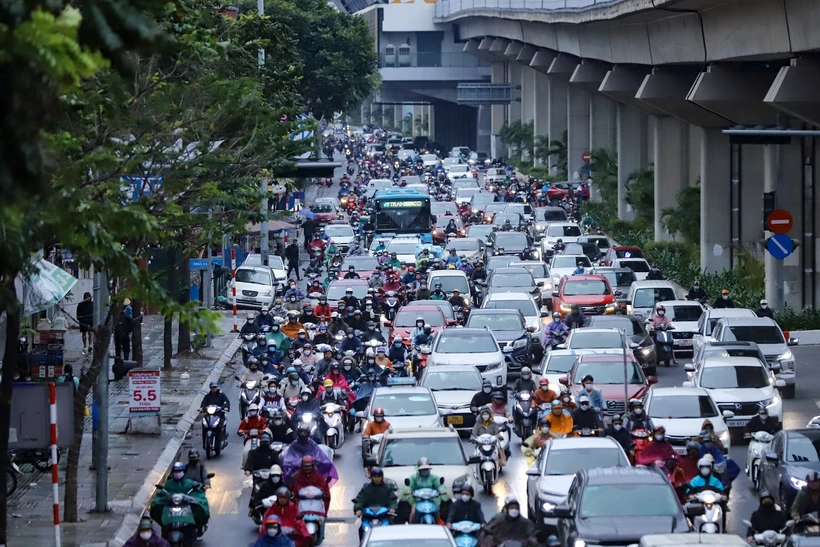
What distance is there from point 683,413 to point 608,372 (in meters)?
3.62

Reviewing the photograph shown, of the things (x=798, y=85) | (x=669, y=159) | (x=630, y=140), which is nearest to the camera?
(x=798, y=85)

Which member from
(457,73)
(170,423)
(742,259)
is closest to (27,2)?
(170,423)

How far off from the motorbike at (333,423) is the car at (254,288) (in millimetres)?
21384

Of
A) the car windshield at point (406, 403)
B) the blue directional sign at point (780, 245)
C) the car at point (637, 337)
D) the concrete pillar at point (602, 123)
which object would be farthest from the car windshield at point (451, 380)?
the concrete pillar at point (602, 123)

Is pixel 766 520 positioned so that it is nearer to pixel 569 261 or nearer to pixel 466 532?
pixel 466 532

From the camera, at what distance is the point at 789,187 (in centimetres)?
4391

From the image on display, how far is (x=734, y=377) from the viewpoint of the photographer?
26.5 metres

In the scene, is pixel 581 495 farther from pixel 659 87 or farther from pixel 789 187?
pixel 659 87

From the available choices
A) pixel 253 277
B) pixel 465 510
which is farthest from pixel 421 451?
pixel 253 277

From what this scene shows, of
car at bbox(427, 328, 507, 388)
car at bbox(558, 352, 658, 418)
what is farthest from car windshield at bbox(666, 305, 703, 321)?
car at bbox(558, 352, 658, 418)

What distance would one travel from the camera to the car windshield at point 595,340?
102ft

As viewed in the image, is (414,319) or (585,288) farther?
(585,288)

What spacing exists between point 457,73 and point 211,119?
11647 cm

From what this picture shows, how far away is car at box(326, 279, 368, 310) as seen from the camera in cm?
4141
